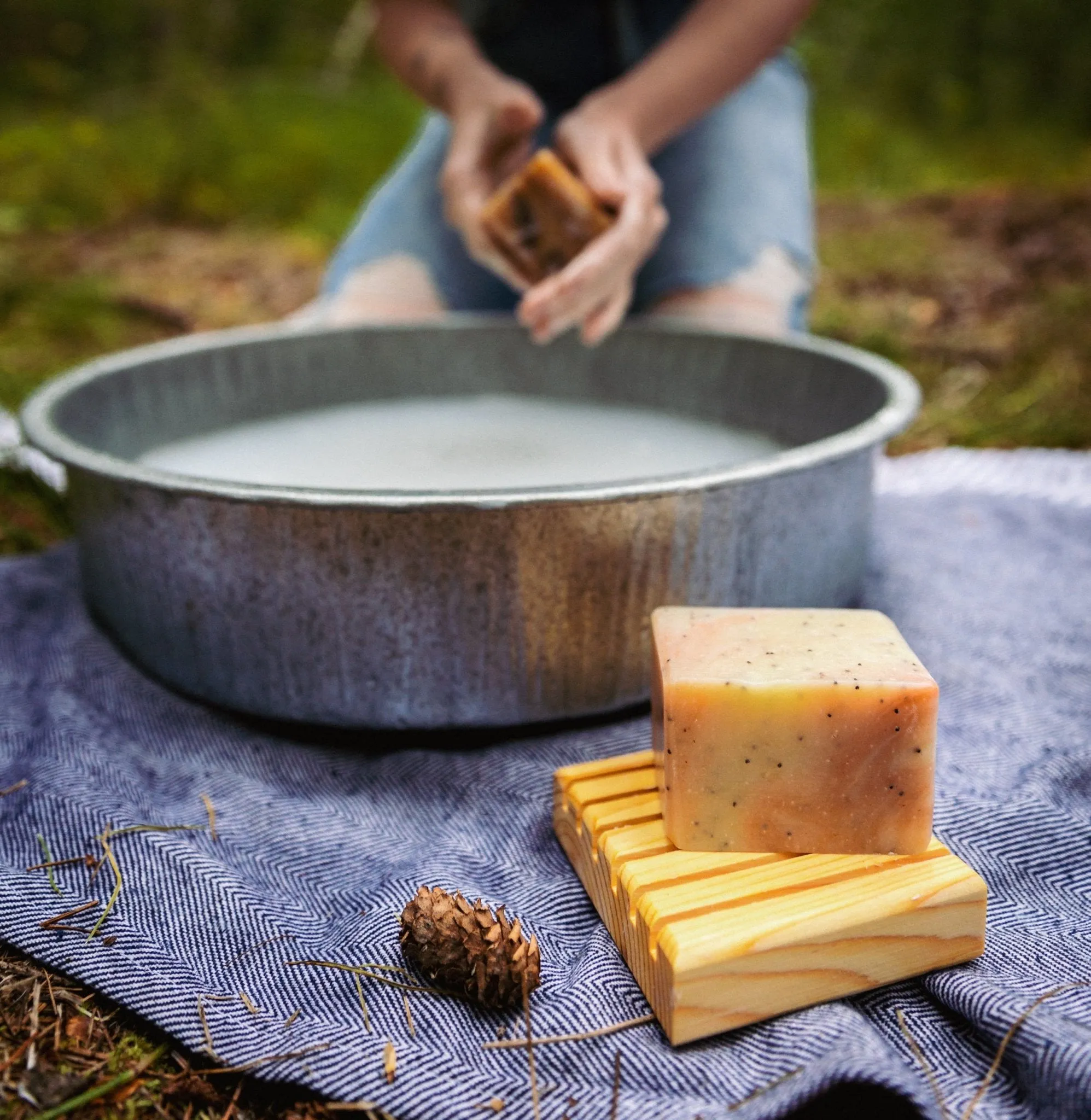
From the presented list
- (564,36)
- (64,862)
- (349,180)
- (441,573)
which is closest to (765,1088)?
(441,573)

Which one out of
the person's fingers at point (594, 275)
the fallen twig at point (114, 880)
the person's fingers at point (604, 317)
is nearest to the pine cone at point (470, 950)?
the fallen twig at point (114, 880)

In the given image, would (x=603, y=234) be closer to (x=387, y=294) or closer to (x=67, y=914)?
(x=387, y=294)

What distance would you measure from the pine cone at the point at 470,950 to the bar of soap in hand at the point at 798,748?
0.58 ft

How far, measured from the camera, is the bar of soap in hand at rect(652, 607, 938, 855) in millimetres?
938

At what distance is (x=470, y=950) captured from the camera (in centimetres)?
94

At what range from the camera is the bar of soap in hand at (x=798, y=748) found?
94 centimetres

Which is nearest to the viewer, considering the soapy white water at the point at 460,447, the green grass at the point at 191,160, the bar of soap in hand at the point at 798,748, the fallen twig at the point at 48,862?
the bar of soap in hand at the point at 798,748

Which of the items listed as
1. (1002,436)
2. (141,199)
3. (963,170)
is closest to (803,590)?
(1002,436)

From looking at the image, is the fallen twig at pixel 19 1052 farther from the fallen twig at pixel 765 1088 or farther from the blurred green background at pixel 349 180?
the blurred green background at pixel 349 180

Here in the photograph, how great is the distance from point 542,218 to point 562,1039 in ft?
3.92

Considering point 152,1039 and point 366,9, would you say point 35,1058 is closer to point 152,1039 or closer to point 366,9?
point 152,1039

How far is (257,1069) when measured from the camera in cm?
89

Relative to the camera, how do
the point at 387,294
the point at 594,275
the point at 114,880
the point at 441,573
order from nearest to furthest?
the point at 114,880
the point at 441,573
the point at 594,275
the point at 387,294

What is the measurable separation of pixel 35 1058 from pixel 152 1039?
92mm
